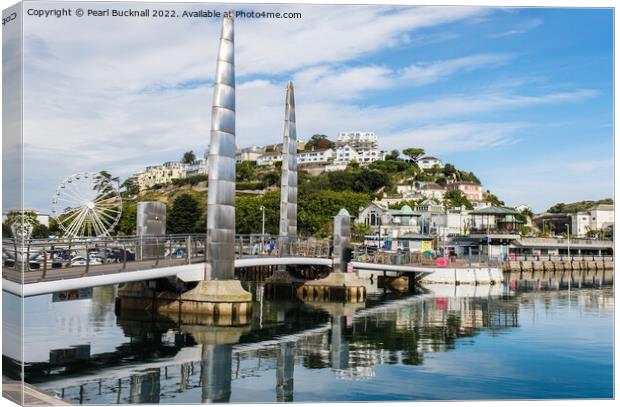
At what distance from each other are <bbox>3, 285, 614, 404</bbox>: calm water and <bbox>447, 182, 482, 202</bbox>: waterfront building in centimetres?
13685

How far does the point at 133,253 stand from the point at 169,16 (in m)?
19.9

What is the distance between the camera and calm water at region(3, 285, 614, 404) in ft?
69.7

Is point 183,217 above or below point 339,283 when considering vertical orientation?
above

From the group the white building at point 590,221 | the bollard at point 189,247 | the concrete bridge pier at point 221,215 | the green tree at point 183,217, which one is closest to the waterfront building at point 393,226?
the white building at point 590,221

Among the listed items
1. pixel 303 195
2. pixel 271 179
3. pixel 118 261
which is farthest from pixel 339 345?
pixel 271 179

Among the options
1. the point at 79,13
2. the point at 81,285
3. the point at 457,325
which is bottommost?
the point at 457,325

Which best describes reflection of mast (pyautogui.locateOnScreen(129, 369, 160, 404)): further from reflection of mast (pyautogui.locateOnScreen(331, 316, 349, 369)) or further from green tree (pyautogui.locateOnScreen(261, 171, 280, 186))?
green tree (pyautogui.locateOnScreen(261, 171, 280, 186))

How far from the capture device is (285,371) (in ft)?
81.3

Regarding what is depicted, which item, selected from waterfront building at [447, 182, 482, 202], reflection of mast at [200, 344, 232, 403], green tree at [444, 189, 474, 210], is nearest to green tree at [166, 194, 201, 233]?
green tree at [444, 189, 474, 210]

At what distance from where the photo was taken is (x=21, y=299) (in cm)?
1702

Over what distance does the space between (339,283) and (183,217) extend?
6581 cm

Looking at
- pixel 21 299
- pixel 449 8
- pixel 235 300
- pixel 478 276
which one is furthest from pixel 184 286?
pixel 478 276

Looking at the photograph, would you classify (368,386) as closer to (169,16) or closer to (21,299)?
(21,299)

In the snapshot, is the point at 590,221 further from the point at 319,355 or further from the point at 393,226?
the point at 319,355
